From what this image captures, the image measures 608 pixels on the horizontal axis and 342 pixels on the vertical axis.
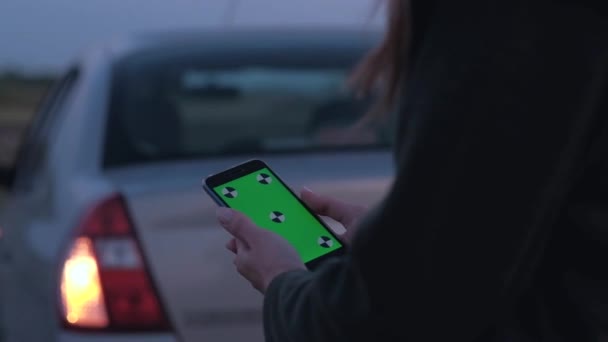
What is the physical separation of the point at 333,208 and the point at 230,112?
2593 millimetres

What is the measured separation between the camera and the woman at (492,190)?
1180 mm

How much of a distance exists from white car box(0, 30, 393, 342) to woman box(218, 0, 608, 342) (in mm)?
1681

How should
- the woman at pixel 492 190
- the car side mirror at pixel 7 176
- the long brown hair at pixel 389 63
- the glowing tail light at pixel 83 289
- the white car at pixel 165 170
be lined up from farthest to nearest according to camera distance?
the car side mirror at pixel 7 176, the glowing tail light at pixel 83 289, the white car at pixel 165 170, the long brown hair at pixel 389 63, the woman at pixel 492 190

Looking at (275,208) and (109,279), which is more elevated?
(275,208)

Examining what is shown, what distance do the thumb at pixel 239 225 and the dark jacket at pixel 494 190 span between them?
0.27 m

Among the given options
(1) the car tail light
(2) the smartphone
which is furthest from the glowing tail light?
(2) the smartphone

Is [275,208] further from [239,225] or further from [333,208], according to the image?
[239,225]

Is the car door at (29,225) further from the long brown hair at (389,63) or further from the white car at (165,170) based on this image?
the long brown hair at (389,63)

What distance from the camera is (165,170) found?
10.4 feet

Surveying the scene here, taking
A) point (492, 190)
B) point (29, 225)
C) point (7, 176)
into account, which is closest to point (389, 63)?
point (492, 190)

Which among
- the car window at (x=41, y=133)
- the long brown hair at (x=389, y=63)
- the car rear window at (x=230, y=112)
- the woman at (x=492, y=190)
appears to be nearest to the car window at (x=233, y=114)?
the car rear window at (x=230, y=112)

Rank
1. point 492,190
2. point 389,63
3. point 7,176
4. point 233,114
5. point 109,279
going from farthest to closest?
point 7,176 → point 233,114 → point 109,279 → point 389,63 → point 492,190

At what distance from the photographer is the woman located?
1.18 m

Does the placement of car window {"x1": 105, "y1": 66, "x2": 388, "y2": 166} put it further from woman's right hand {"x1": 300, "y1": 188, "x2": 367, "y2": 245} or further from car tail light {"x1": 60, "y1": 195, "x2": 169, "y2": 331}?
woman's right hand {"x1": 300, "y1": 188, "x2": 367, "y2": 245}
